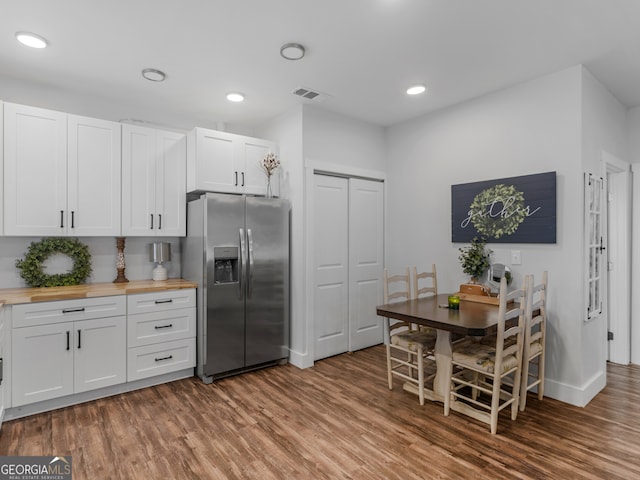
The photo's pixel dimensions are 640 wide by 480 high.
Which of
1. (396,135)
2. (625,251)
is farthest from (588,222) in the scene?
(396,135)

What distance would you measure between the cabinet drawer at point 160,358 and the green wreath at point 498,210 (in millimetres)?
2953

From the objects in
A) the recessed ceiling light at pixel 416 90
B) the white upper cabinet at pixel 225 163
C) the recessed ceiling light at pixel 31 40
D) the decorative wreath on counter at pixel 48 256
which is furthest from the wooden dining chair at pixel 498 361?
the recessed ceiling light at pixel 31 40

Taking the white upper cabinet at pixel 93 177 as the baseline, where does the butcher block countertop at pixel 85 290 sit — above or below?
below

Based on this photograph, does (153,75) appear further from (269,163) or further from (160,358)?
(160,358)

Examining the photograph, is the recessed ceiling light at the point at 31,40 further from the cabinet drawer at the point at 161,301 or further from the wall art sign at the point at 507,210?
the wall art sign at the point at 507,210

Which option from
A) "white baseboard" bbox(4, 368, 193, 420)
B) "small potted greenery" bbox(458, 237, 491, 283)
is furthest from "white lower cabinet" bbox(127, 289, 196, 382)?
"small potted greenery" bbox(458, 237, 491, 283)

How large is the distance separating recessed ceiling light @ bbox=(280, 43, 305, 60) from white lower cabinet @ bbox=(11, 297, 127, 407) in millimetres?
2401

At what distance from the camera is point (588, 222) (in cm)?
298

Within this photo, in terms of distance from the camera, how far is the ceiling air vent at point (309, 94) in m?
3.44

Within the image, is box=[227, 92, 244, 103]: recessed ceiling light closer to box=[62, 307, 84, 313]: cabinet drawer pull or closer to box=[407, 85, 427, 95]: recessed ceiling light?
box=[407, 85, 427, 95]: recessed ceiling light

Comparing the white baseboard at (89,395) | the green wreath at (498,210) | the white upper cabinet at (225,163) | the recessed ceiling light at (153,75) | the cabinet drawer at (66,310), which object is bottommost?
the white baseboard at (89,395)

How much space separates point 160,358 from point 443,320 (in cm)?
247

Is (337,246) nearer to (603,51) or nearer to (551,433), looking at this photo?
(551,433)

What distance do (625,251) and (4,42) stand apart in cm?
566
